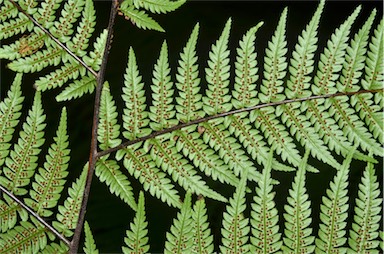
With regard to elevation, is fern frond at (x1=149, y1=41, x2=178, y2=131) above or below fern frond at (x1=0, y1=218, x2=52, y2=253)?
above

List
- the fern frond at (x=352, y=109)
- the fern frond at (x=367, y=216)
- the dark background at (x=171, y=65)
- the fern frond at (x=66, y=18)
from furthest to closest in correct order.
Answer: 1. the dark background at (x=171, y=65)
2. the fern frond at (x=66, y=18)
3. the fern frond at (x=352, y=109)
4. the fern frond at (x=367, y=216)

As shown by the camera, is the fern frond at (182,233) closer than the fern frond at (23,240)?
Yes

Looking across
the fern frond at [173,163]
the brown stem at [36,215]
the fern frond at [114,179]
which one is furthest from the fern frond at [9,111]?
the fern frond at [173,163]

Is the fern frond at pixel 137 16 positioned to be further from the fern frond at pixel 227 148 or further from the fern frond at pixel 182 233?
the fern frond at pixel 182 233

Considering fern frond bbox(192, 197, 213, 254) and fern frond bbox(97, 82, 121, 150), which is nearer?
fern frond bbox(192, 197, 213, 254)

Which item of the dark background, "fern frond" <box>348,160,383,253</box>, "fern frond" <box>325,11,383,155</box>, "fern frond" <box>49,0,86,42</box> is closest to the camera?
"fern frond" <box>348,160,383,253</box>

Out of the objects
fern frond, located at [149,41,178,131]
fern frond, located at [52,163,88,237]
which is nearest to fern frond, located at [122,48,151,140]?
fern frond, located at [149,41,178,131]

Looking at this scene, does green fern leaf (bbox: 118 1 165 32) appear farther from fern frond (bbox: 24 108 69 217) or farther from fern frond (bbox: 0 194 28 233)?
fern frond (bbox: 0 194 28 233)
